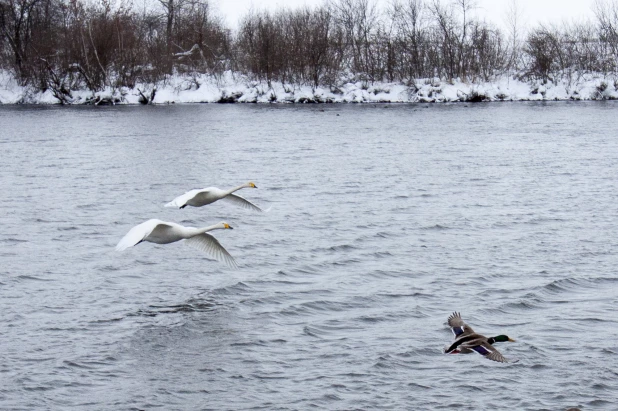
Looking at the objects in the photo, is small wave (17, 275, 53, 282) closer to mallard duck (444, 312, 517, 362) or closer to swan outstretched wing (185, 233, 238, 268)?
swan outstretched wing (185, 233, 238, 268)

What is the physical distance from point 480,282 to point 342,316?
2.78 m

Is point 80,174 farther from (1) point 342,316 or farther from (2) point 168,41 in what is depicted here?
(2) point 168,41

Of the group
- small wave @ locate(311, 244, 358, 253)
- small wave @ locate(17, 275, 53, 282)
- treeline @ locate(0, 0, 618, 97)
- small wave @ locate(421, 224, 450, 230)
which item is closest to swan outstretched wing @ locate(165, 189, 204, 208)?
small wave @ locate(17, 275, 53, 282)

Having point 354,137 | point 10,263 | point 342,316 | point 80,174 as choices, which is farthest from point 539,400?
point 354,137

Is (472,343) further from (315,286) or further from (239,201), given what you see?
(239,201)

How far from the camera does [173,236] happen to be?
1311 centimetres

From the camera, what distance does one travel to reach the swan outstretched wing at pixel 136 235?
11.6 m

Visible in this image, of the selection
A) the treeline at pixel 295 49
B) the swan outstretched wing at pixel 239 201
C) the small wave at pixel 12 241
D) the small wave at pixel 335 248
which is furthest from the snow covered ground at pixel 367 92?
the small wave at pixel 335 248

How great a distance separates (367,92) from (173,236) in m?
61.7

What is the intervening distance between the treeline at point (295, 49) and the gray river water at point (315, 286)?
132 feet

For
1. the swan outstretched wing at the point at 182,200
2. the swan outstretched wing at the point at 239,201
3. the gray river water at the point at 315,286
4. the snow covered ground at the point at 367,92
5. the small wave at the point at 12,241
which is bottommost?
the gray river water at the point at 315,286

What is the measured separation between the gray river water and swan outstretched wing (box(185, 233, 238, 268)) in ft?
1.24

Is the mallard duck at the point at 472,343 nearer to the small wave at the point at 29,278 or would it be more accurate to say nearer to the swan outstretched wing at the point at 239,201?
the swan outstretched wing at the point at 239,201

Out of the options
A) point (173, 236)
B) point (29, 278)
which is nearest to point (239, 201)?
point (173, 236)
